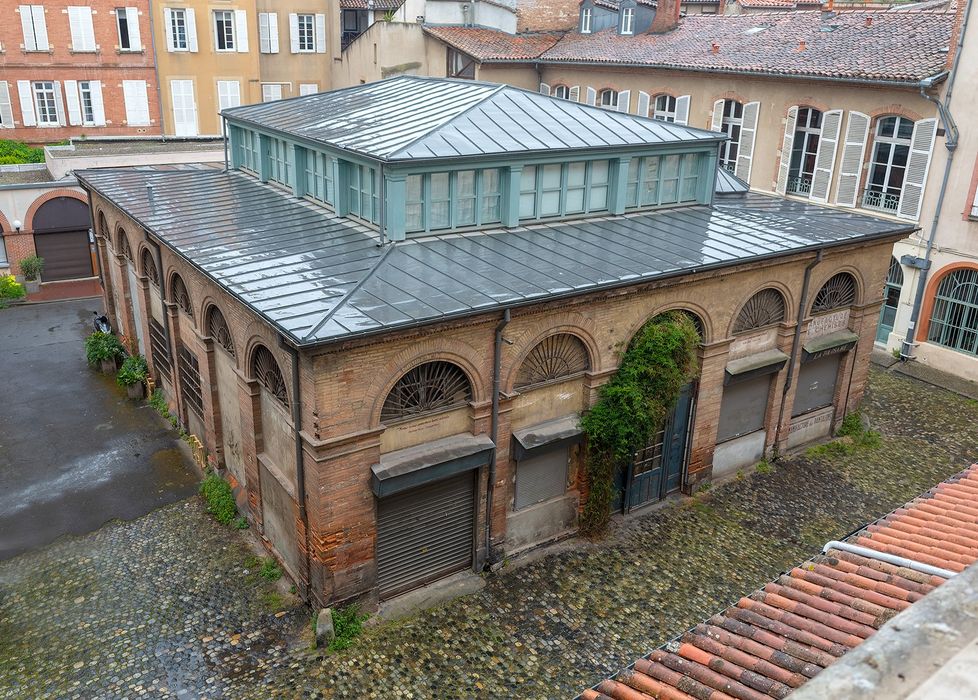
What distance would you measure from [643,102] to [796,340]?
19127 mm

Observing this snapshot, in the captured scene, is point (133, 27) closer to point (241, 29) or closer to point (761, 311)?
point (241, 29)

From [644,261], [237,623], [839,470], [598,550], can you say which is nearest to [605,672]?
[598,550]

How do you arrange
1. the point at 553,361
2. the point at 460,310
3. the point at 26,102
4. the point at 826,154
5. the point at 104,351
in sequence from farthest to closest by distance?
the point at 26,102 < the point at 826,154 < the point at 104,351 < the point at 553,361 < the point at 460,310

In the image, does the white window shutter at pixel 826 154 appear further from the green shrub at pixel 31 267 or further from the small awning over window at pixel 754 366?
the green shrub at pixel 31 267

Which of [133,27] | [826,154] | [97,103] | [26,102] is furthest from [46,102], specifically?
[826,154]

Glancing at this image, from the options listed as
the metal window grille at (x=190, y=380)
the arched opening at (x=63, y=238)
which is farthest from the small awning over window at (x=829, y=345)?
the arched opening at (x=63, y=238)

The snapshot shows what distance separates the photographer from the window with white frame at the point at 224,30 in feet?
134

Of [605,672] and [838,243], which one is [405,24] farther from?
[605,672]

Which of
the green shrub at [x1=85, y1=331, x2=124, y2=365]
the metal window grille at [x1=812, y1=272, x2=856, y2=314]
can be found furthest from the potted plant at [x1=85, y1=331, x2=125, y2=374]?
the metal window grille at [x1=812, y1=272, x2=856, y2=314]

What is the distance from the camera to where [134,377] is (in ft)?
69.9

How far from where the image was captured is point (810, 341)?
18328 mm

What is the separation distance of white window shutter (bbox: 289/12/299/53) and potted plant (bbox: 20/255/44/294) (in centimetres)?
2018

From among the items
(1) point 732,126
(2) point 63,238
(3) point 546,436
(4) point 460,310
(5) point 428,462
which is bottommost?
(2) point 63,238

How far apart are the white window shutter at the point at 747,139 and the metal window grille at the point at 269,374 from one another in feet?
69.5
